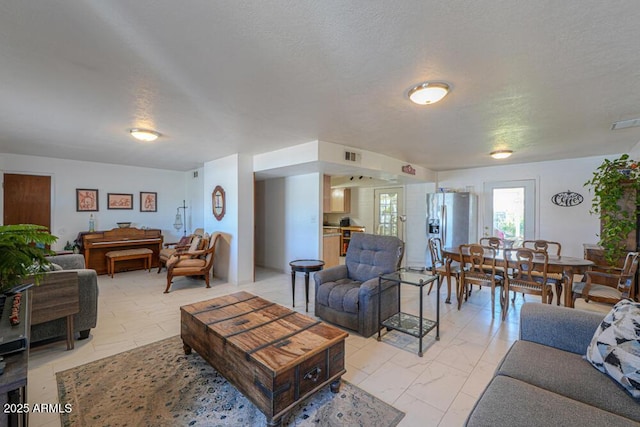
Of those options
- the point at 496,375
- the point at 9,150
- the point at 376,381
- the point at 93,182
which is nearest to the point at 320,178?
the point at 376,381

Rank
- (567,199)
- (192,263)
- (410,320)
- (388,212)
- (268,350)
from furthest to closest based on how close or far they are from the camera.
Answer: (388,212)
(567,199)
(192,263)
(410,320)
(268,350)

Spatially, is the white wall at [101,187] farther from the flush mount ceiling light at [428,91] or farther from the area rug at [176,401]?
the flush mount ceiling light at [428,91]

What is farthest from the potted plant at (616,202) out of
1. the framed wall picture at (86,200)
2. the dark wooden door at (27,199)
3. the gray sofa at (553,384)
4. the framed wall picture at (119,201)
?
the dark wooden door at (27,199)

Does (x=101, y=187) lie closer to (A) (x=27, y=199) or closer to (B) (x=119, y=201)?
(B) (x=119, y=201)

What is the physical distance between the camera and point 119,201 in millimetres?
6074

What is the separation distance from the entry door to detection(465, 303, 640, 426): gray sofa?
5506 mm

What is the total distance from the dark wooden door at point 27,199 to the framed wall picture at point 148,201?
155cm

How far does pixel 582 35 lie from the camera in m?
1.53

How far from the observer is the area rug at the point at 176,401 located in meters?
1.69

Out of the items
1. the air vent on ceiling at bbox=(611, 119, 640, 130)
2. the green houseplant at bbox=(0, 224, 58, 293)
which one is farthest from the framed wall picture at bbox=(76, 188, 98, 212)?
the air vent on ceiling at bbox=(611, 119, 640, 130)

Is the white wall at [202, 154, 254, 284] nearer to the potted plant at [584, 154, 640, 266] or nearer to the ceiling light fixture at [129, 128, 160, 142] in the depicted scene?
the ceiling light fixture at [129, 128, 160, 142]

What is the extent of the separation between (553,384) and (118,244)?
678cm

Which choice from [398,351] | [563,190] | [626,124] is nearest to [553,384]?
[398,351]

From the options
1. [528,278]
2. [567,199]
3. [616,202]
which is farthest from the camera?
[567,199]
